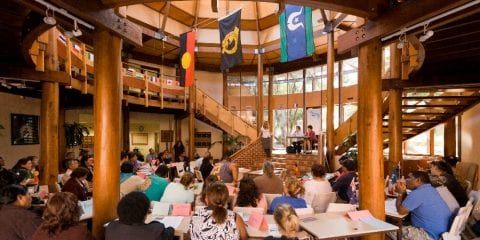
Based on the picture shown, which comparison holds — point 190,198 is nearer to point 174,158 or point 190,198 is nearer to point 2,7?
point 2,7

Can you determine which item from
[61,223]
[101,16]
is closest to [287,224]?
[61,223]

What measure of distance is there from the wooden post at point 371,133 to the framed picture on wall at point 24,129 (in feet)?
28.3

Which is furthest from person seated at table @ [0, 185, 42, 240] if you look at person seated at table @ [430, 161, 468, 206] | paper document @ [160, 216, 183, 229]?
person seated at table @ [430, 161, 468, 206]

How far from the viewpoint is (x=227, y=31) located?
412 inches

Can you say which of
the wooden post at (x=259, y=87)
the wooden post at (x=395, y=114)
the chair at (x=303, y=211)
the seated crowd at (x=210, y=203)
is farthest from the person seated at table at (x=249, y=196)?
the wooden post at (x=259, y=87)

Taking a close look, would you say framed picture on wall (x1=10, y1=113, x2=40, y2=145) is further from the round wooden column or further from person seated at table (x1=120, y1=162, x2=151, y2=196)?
the round wooden column

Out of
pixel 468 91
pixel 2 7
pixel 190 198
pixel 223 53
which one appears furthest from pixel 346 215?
pixel 223 53

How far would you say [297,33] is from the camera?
894 centimetres

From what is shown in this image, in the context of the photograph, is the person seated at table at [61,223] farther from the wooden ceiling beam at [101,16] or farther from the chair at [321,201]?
the chair at [321,201]

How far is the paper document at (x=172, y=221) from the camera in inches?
136

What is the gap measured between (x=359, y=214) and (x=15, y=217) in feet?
→ 11.0

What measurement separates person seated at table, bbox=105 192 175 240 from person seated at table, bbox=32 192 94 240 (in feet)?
0.72

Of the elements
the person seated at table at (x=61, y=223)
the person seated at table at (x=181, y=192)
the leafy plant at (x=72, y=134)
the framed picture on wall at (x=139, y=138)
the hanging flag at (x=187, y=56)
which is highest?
the hanging flag at (x=187, y=56)

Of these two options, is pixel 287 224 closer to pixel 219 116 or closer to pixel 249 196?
pixel 249 196
